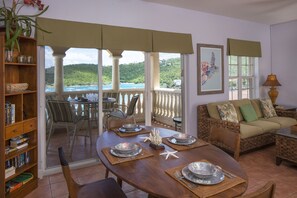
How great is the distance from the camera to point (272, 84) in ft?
15.8

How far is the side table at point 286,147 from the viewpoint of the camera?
293 cm

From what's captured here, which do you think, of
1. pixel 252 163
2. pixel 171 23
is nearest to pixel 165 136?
pixel 252 163

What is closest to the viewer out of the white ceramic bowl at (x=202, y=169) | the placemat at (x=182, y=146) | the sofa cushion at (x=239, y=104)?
the white ceramic bowl at (x=202, y=169)

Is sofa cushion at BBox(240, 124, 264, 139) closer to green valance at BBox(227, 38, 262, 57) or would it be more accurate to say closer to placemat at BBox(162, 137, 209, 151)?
green valance at BBox(227, 38, 262, 57)

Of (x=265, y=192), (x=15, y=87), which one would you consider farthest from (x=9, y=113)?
(x=265, y=192)

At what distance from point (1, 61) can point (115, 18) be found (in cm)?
172

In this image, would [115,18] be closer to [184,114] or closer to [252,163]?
[184,114]

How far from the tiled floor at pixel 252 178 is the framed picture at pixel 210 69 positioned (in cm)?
142

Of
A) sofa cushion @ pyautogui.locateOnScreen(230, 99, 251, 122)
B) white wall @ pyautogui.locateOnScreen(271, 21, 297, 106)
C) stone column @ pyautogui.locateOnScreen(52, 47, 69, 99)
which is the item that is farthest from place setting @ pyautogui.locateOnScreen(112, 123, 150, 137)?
white wall @ pyautogui.locateOnScreen(271, 21, 297, 106)

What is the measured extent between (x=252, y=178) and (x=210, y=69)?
7.21ft

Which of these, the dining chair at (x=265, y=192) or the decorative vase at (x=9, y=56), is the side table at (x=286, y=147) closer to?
the dining chair at (x=265, y=192)

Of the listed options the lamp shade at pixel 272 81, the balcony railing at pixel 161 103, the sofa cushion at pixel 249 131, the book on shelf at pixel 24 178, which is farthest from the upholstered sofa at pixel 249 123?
the book on shelf at pixel 24 178

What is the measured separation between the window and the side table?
1803mm

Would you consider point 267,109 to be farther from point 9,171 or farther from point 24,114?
point 9,171
